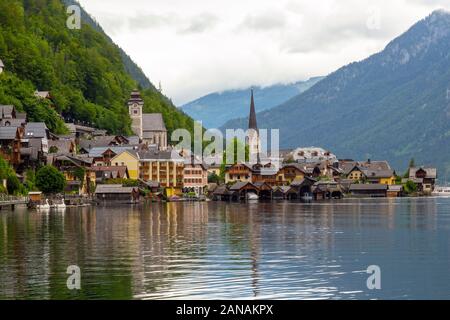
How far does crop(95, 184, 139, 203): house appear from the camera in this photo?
127 m

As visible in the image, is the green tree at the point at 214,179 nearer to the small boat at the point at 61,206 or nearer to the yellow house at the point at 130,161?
the yellow house at the point at 130,161

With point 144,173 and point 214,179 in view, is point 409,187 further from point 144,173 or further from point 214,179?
point 144,173

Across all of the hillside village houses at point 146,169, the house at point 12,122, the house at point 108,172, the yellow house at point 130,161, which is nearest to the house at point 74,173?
the hillside village houses at point 146,169

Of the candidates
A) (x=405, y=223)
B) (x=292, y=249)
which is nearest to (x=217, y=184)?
(x=405, y=223)

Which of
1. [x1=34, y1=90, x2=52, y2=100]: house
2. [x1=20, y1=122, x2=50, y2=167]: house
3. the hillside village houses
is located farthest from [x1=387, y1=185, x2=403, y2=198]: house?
[x1=20, y1=122, x2=50, y2=167]: house

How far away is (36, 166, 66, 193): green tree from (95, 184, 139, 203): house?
56.4 feet

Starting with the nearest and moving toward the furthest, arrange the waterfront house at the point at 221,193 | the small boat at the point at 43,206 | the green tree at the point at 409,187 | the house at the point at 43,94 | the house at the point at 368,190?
1. the small boat at the point at 43,206
2. the house at the point at 43,94
3. the waterfront house at the point at 221,193
4. the house at the point at 368,190
5. the green tree at the point at 409,187

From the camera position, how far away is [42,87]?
170 m

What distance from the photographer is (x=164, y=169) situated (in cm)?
15612

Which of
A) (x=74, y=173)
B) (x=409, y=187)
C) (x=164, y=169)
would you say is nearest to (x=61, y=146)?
(x=74, y=173)

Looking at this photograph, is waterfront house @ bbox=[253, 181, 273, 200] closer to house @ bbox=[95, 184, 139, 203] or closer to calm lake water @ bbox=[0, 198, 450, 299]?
house @ bbox=[95, 184, 139, 203]

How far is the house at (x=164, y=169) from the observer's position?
154500 millimetres

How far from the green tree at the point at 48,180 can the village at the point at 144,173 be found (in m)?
1.29
